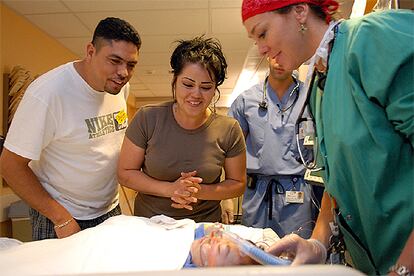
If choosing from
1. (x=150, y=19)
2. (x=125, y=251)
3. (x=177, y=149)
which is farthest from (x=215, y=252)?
(x=150, y=19)

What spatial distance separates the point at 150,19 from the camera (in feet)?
11.6

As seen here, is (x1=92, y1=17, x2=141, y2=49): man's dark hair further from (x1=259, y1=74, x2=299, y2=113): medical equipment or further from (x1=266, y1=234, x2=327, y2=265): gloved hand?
(x1=266, y1=234, x2=327, y2=265): gloved hand

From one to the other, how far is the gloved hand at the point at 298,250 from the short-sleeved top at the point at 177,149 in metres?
0.73

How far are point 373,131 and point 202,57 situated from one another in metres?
0.99

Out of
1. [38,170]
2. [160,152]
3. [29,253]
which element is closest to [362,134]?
[160,152]

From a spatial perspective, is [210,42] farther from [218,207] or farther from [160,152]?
[218,207]

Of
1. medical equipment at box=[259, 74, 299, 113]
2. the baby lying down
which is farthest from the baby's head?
medical equipment at box=[259, 74, 299, 113]

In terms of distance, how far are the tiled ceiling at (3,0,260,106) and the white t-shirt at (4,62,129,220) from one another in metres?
1.66

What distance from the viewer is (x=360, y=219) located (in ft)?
3.18

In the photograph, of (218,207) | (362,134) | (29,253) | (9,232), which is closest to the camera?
(362,134)

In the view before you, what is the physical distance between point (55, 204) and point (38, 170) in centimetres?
24

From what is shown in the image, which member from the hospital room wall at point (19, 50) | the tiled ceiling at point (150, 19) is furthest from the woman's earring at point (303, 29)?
the hospital room wall at point (19, 50)

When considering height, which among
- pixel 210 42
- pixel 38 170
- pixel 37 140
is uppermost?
pixel 210 42

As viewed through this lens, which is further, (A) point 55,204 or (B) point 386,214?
(A) point 55,204
